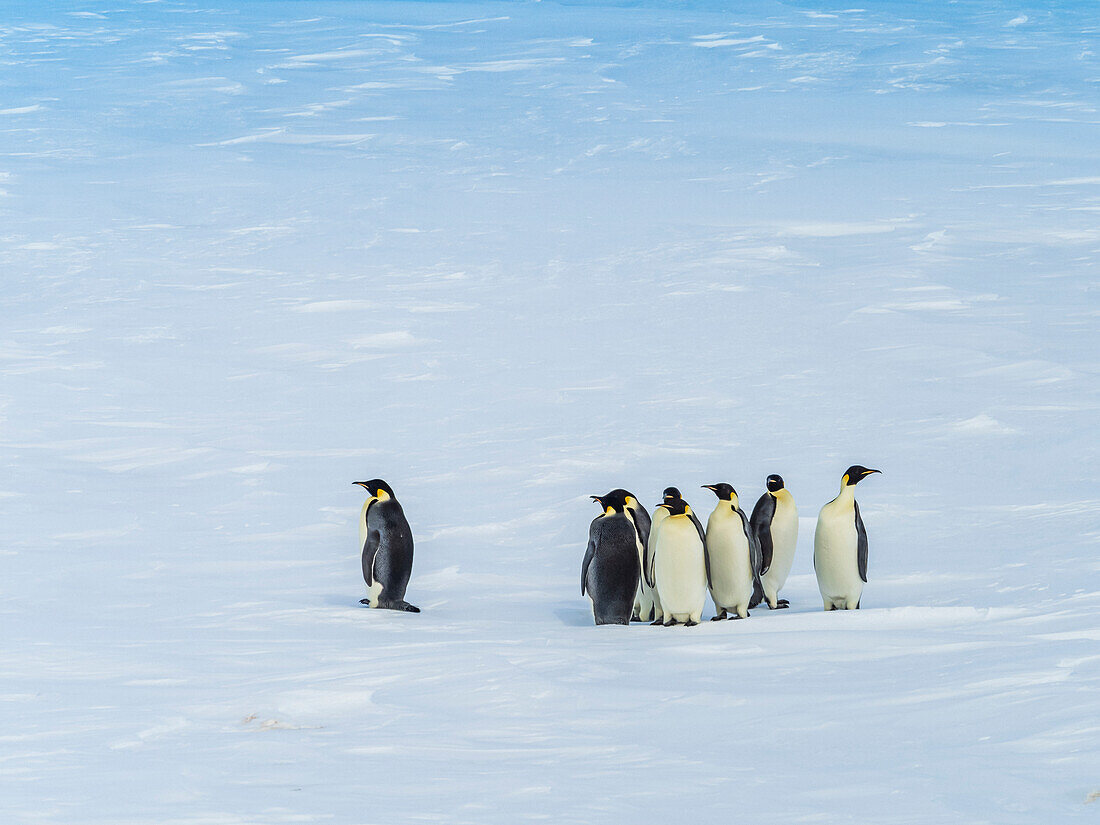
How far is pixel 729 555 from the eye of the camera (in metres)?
4.62

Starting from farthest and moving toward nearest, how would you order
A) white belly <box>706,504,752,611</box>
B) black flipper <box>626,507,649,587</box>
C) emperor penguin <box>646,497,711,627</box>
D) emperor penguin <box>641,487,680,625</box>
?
1. black flipper <box>626,507,649,587</box>
2. emperor penguin <box>641,487,680,625</box>
3. white belly <box>706,504,752,611</box>
4. emperor penguin <box>646,497,711,627</box>

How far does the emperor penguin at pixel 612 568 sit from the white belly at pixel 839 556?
628 mm

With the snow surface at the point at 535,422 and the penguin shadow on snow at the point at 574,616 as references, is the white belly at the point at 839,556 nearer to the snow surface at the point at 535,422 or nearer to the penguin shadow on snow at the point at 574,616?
the snow surface at the point at 535,422

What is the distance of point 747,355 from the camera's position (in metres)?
9.43

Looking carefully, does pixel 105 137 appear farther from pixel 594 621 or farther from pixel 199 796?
pixel 199 796

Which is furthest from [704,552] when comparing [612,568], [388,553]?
[388,553]

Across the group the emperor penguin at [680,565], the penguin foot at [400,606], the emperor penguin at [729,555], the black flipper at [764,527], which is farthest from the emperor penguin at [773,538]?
the penguin foot at [400,606]

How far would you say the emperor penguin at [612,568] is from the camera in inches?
182

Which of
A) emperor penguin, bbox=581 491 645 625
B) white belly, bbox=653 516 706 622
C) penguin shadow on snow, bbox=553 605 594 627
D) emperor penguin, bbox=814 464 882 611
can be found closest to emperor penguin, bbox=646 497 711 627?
white belly, bbox=653 516 706 622

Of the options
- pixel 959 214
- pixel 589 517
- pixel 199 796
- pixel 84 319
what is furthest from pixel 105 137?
pixel 199 796

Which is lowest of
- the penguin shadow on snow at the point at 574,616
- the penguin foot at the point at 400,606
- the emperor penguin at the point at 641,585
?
the penguin foot at the point at 400,606

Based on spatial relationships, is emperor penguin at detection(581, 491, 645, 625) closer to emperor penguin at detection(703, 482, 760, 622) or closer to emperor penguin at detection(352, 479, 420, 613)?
emperor penguin at detection(703, 482, 760, 622)

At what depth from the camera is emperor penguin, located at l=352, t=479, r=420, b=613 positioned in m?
5.03

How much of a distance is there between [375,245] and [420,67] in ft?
35.0
